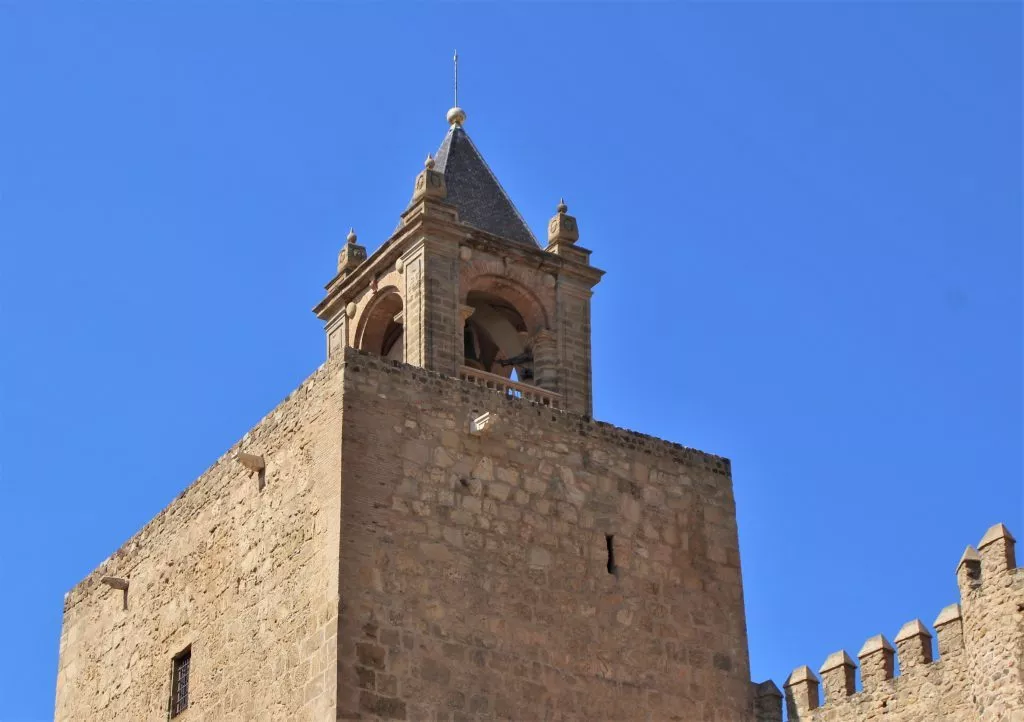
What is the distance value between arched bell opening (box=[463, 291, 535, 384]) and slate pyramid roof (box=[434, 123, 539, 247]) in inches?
32.1

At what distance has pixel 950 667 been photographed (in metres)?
19.3

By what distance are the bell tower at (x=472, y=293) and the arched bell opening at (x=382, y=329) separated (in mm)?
12

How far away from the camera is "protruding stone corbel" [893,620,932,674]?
19.7 m

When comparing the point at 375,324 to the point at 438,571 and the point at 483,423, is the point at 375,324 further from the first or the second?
the point at 438,571

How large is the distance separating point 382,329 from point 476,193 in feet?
6.38

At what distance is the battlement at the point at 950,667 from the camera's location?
18469 millimetres

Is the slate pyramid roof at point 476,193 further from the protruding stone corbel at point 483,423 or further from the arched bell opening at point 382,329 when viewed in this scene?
the protruding stone corbel at point 483,423

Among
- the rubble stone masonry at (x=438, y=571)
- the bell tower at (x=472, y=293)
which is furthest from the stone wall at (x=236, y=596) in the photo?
the bell tower at (x=472, y=293)

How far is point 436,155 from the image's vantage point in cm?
2467

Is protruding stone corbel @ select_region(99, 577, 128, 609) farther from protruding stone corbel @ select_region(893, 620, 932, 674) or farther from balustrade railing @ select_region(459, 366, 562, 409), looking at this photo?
protruding stone corbel @ select_region(893, 620, 932, 674)

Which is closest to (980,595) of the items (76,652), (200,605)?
(200,605)

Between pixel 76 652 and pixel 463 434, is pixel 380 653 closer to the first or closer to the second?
pixel 463 434

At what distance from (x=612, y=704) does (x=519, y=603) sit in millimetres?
1364

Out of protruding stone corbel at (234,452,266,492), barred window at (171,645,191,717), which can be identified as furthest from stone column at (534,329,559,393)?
barred window at (171,645,191,717)
